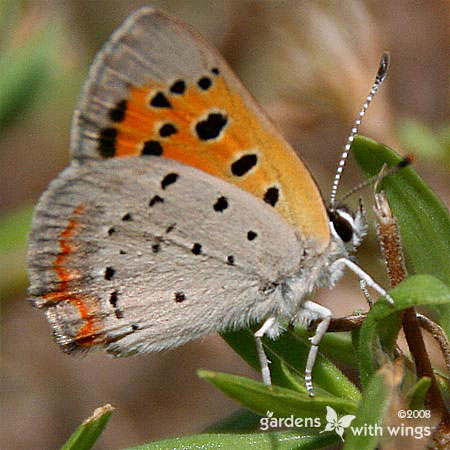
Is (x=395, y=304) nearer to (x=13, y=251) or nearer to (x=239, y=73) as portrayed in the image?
(x=13, y=251)

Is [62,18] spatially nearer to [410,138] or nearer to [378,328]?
[410,138]

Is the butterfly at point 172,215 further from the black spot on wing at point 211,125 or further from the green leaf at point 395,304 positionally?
the green leaf at point 395,304

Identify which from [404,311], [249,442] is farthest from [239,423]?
[404,311]

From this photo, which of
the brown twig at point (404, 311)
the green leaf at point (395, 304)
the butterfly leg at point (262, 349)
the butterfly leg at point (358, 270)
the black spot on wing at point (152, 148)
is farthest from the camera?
the black spot on wing at point (152, 148)

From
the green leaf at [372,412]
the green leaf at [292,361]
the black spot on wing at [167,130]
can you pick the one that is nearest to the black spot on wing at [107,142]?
the black spot on wing at [167,130]

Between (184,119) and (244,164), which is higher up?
(184,119)
